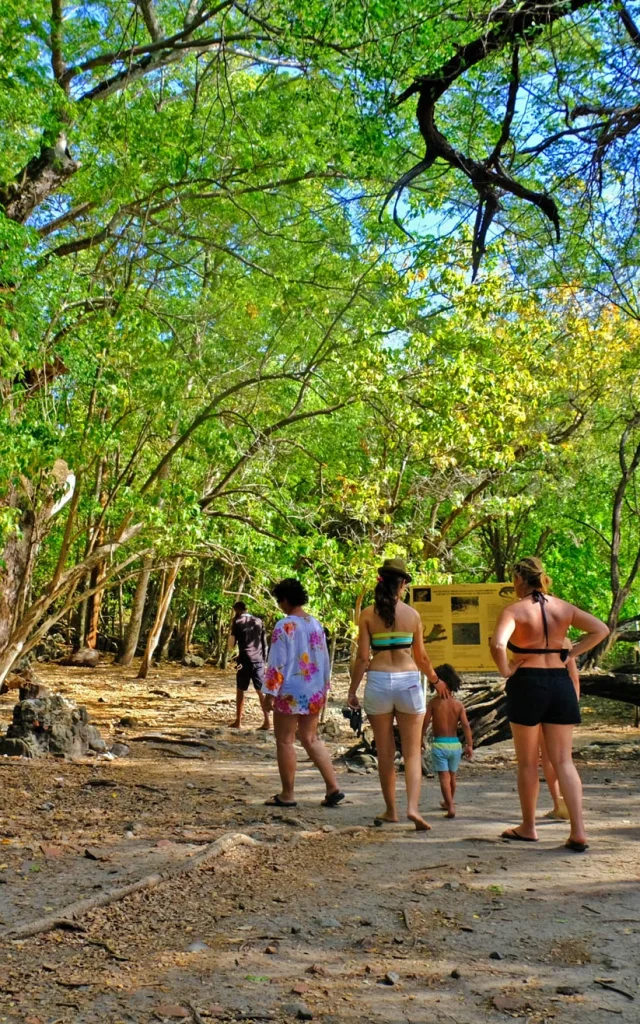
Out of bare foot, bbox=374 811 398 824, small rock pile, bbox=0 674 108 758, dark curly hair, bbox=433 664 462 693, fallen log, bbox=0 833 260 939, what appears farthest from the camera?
→ small rock pile, bbox=0 674 108 758

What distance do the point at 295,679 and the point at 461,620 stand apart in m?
2.84

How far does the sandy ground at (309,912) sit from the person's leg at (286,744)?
10.5 inches

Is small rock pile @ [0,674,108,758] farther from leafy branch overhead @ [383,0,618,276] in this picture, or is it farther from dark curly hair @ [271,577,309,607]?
leafy branch overhead @ [383,0,618,276]

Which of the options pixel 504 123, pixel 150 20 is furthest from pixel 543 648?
pixel 150 20

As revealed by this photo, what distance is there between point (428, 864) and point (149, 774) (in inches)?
184

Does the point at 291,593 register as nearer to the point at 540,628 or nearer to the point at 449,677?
the point at 449,677

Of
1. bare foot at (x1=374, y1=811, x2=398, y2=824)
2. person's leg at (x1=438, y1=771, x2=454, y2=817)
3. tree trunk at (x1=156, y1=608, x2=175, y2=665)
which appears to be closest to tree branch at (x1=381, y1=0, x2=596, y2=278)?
bare foot at (x1=374, y1=811, x2=398, y2=824)

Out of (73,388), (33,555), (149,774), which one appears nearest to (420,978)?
(149,774)

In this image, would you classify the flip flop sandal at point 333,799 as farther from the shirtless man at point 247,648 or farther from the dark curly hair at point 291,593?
the shirtless man at point 247,648

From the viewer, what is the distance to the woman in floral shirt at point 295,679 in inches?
299

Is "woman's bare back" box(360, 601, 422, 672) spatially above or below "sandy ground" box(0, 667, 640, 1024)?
above

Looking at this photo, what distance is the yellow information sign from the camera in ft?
31.8

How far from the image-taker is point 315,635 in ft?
25.3

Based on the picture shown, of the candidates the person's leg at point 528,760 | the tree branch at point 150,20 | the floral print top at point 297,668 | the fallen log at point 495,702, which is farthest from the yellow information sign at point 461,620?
the tree branch at point 150,20
